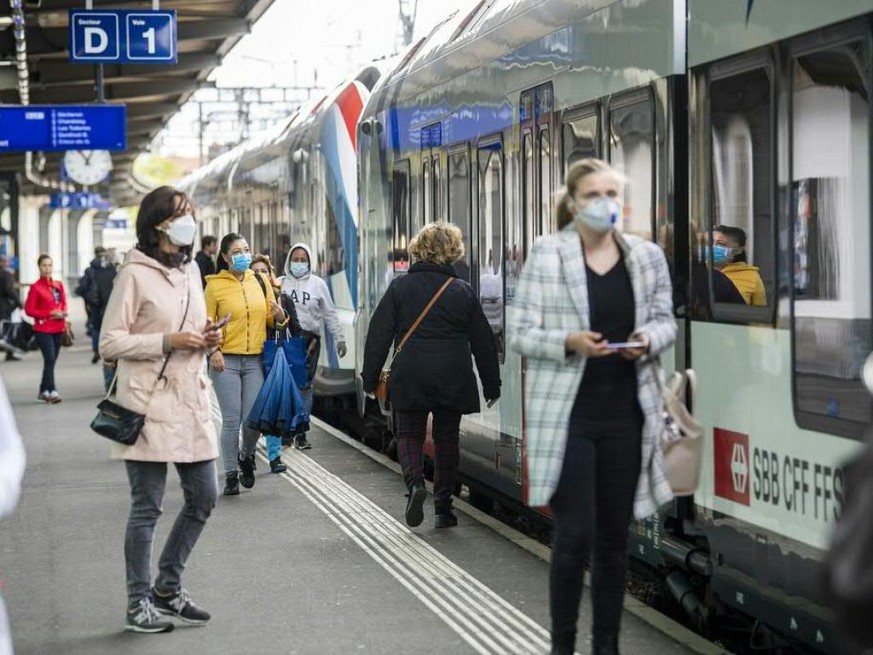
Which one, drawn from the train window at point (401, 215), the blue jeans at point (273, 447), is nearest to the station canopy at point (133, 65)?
the train window at point (401, 215)

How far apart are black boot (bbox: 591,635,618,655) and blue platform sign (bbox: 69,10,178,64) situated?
1401 cm

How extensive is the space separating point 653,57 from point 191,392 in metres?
2.24

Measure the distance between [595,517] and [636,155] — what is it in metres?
2.03

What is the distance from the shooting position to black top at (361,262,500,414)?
9.08 meters

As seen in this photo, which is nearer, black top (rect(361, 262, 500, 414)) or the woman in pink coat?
the woman in pink coat

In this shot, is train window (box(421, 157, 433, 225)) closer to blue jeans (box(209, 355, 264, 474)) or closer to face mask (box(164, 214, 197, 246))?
blue jeans (box(209, 355, 264, 474))

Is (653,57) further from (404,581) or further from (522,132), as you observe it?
(404,581)

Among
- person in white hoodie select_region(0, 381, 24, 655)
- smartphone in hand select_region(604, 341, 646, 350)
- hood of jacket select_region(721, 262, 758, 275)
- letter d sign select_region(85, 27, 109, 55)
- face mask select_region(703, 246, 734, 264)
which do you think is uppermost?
letter d sign select_region(85, 27, 109, 55)

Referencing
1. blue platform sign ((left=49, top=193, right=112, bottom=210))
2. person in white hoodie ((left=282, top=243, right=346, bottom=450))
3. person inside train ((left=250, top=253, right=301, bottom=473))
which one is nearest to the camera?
person inside train ((left=250, top=253, right=301, bottom=473))

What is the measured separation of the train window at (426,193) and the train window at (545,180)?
270cm

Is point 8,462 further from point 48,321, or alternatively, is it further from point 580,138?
point 48,321

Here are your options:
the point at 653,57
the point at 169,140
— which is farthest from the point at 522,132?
the point at 169,140

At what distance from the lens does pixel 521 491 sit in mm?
8906

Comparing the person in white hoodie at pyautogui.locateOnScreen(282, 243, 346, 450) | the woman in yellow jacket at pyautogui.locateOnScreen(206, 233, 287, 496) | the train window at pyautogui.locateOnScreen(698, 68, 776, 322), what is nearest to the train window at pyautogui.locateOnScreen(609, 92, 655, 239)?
the train window at pyautogui.locateOnScreen(698, 68, 776, 322)
